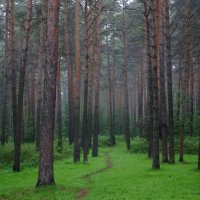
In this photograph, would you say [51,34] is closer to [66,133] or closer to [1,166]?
[1,166]

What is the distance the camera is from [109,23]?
36.8 metres

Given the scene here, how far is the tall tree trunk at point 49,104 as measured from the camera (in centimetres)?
1151

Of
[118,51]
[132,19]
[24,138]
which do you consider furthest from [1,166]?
[118,51]

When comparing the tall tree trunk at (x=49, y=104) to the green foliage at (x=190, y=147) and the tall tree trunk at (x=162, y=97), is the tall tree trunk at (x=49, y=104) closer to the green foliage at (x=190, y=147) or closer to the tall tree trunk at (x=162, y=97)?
the tall tree trunk at (x=162, y=97)

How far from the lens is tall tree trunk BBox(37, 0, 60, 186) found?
37.8 ft

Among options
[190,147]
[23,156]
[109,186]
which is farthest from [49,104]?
[190,147]

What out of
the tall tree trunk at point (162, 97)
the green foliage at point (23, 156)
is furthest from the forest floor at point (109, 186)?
the green foliage at point (23, 156)

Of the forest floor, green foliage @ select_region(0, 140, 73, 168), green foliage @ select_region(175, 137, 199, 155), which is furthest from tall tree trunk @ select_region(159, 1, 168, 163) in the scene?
green foliage @ select_region(0, 140, 73, 168)

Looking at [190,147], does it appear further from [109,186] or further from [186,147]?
[109,186]

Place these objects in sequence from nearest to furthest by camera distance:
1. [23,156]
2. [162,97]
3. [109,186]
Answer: [109,186] < [162,97] < [23,156]

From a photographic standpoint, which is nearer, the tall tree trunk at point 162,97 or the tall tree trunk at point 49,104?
the tall tree trunk at point 49,104

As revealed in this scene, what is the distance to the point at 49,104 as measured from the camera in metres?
11.6

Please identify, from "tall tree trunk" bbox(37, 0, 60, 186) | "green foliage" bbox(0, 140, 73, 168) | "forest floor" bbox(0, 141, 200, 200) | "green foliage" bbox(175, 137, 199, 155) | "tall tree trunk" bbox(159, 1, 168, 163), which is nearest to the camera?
"forest floor" bbox(0, 141, 200, 200)

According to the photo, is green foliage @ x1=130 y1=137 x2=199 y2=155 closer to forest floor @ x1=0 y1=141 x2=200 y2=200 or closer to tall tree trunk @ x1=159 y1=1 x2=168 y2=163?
tall tree trunk @ x1=159 y1=1 x2=168 y2=163
